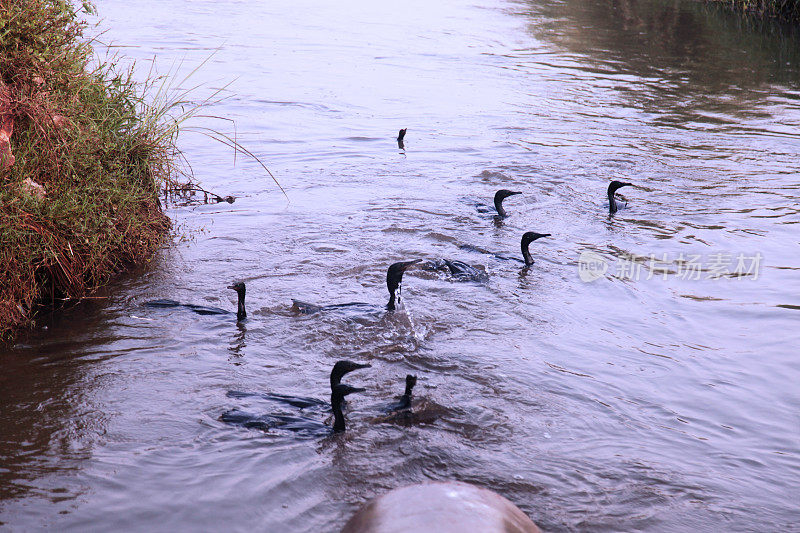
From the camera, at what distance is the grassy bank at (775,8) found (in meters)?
22.0

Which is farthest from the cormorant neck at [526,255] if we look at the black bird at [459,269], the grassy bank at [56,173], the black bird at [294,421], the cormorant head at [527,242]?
the grassy bank at [56,173]

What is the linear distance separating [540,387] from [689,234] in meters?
4.43

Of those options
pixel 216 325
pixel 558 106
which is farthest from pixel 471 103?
pixel 216 325

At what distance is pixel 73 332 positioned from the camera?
5.93 meters

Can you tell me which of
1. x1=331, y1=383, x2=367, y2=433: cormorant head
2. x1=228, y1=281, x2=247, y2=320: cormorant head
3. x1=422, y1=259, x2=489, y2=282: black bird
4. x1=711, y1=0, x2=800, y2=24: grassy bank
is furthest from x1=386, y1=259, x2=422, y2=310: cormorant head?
x1=711, y1=0, x2=800, y2=24: grassy bank

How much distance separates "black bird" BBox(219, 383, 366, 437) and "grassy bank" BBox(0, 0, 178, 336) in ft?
7.15

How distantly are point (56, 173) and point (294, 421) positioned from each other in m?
3.18

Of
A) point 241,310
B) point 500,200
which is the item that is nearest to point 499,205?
point 500,200

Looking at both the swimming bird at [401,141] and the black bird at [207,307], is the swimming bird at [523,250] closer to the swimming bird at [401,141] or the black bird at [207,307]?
the black bird at [207,307]

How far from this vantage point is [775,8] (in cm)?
2247

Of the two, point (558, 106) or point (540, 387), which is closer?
point (540, 387)

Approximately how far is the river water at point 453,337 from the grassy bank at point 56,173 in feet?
1.17

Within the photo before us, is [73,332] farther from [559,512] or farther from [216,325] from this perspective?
[559,512]

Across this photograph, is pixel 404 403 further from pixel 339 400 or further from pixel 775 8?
pixel 775 8
